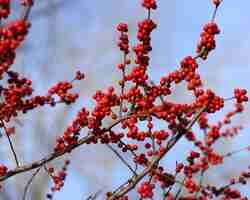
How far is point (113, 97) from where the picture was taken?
328 cm

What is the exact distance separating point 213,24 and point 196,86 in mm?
414

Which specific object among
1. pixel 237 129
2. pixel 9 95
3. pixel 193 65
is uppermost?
pixel 9 95

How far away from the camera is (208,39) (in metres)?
3.17

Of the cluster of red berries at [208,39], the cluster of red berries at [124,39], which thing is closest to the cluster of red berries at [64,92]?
the cluster of red berries at [124,39]

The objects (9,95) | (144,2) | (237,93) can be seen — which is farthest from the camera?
(144,2)

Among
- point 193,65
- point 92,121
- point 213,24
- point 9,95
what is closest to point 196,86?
point 193,65

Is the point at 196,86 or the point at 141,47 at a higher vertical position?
the point at 141,47

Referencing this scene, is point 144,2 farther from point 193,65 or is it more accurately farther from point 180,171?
point 180,171

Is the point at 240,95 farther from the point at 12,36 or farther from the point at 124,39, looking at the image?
the point at 12,36

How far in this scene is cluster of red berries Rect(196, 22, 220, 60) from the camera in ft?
10.3

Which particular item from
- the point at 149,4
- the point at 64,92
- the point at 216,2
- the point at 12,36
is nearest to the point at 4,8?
the point at 12,36

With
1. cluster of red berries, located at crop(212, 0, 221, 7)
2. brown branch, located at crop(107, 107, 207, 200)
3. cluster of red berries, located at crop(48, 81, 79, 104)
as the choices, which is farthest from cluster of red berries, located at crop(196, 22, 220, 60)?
cluster of red berries, located at crop(48, 81, 79, 104)

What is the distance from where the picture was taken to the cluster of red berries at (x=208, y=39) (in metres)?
3.15

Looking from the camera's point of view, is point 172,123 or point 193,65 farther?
point 193,65
